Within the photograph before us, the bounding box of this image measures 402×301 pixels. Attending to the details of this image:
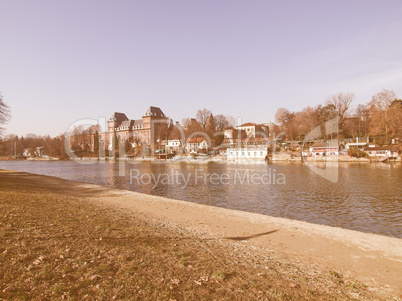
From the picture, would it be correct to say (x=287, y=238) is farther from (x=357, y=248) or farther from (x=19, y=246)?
(x=19, y=246)

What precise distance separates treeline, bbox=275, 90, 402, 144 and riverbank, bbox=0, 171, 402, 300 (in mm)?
68138

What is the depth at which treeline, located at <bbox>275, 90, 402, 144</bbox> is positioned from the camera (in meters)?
62.8

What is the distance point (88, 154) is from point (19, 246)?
125736mm

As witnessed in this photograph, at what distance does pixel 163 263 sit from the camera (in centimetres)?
619

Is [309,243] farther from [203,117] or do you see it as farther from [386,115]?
[203,117]

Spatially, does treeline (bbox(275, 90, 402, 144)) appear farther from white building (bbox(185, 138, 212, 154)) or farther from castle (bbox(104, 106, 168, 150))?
castle (bbox(104, 106, 168, 150))

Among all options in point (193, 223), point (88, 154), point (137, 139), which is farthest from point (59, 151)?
point (193, 223)

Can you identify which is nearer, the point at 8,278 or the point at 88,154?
the point at 8,278

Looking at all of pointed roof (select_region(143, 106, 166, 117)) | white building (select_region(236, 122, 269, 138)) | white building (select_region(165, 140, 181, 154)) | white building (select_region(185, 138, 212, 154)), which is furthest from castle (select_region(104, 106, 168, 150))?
white building (select_region(236, 122, 269, 138))

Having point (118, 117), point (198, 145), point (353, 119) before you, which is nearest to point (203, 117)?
point (198, 145)

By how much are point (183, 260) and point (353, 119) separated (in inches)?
4127

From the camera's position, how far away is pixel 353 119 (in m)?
92.5

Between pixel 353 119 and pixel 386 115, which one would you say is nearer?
pixel 386 115

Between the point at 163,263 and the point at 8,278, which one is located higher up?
the point at 8,278
